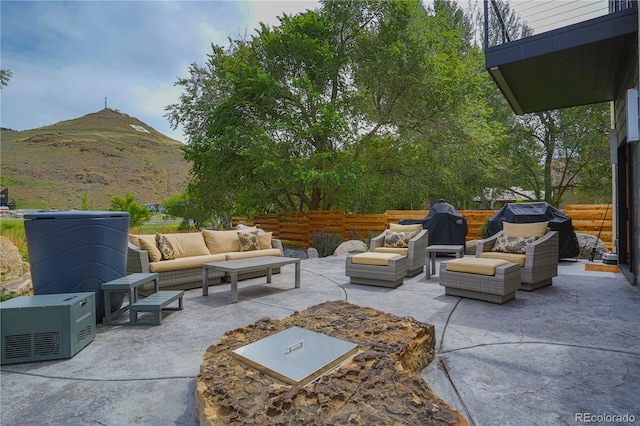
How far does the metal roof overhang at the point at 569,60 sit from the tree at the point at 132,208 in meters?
10.8

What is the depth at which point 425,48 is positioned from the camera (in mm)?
9164

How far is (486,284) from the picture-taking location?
386 cm

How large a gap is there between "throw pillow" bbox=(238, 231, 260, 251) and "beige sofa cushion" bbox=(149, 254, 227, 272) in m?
0.56

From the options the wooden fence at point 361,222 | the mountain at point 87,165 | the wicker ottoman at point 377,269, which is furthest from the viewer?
the mountain at point 87,165

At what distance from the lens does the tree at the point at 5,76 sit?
7723 millimetres

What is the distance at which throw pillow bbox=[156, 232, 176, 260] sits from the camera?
4570 millimetres

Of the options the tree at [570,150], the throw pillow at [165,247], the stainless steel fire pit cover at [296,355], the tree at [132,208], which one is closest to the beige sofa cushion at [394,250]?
the throw pillow at [165,247]

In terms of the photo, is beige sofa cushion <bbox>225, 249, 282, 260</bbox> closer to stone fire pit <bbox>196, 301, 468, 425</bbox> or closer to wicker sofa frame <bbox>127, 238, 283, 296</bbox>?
wicker sofa frame <bbox>127, 238, 283, 296</bbox>

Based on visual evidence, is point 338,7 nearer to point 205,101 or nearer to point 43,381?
point 205,101

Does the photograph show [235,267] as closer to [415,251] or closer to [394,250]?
[394,250]

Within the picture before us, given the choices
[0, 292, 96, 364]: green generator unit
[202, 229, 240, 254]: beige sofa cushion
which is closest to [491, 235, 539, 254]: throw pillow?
[202, 229, 240, 254]: beige sofa cushion

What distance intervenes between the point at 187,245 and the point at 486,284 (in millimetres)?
3880

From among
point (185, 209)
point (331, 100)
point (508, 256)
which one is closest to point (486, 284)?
point (508, 256)

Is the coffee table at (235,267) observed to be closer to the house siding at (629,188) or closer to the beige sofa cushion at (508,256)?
the beige sofa cushion at (508,256)
